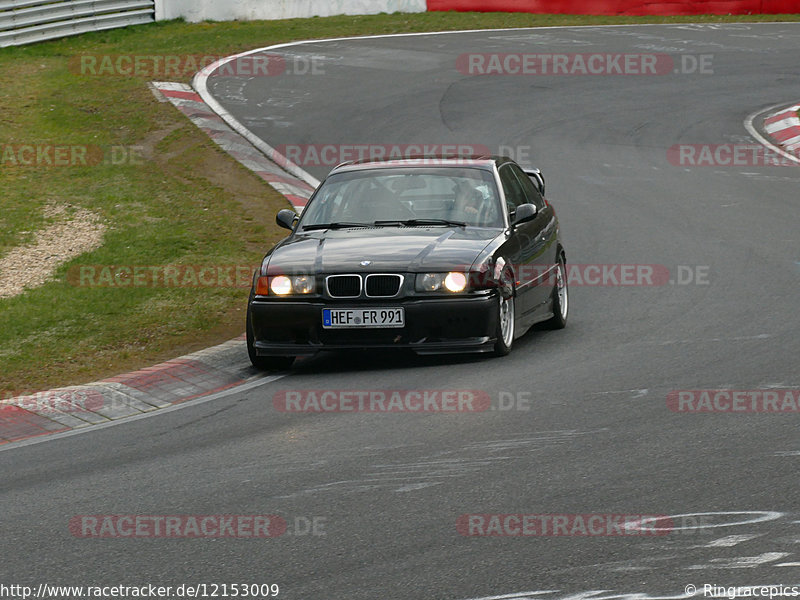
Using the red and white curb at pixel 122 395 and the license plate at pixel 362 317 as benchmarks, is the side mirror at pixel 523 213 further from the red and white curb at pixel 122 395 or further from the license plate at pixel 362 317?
the red and white curb at pixel 122 395

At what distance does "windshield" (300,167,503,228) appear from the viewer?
10586mm

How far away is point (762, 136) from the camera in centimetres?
2122

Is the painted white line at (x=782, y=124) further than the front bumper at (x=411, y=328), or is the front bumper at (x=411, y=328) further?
the painted white line at (x=782, y=124)

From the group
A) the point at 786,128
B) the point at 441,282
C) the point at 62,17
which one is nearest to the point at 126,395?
the point at 441,282

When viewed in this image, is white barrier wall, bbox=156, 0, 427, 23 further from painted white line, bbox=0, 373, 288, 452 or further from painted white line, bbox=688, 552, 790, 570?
painted white line, bbox=688, 552, 790, 570

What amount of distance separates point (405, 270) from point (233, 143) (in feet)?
34.5

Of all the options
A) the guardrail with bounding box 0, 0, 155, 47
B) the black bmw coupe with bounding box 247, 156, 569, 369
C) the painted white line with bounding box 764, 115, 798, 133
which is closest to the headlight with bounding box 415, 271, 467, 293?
the black bmw coupe with bounding box 247, 156, 569, 369

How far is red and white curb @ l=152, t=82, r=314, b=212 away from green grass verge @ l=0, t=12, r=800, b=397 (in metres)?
0.22

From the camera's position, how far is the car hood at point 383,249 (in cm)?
955

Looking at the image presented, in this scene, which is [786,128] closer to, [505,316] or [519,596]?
[505,316]

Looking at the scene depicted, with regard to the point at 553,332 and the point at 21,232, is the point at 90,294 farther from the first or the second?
the point at 553,332

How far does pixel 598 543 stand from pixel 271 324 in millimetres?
4573

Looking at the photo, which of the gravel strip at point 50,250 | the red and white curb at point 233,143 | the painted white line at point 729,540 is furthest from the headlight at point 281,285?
the red and white curb at point 233,143

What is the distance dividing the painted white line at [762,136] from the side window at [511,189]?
31.3 feet
